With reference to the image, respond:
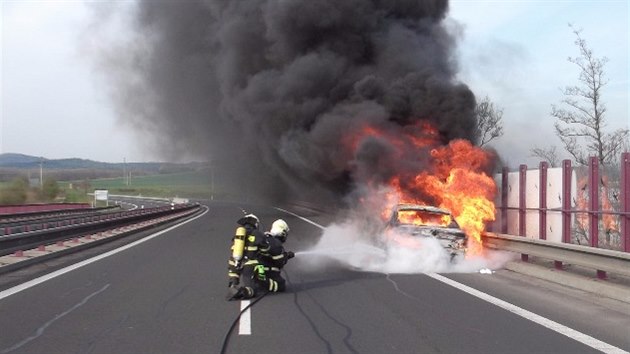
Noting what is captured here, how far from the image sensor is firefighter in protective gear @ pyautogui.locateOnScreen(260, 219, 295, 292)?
949cm

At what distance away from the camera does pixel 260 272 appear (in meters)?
9.63

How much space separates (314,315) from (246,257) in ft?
5.43

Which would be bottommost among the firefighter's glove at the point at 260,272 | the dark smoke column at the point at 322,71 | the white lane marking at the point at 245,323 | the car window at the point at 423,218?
the white lane marking at the point at 245,323

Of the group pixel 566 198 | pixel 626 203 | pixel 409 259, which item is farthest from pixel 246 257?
pixel 566 198

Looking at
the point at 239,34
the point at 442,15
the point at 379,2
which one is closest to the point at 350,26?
the point at 379,2

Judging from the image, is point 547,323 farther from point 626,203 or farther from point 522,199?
point 522,199

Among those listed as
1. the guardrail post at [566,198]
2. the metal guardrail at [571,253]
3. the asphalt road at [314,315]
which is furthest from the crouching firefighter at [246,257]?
the guardrail post at [566,198]

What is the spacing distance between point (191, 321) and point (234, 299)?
1.58m

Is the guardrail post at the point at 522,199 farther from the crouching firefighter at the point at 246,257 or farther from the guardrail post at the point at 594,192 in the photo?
the crouching firefighter at the point at 246,257

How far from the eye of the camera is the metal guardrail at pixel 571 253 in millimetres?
9031

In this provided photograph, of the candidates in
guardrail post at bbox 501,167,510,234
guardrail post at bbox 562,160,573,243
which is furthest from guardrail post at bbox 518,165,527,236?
guardrail post at bbox 562,160,573,243

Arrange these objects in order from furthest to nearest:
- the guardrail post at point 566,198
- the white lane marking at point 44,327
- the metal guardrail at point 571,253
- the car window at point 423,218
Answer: the car window at point 423,218 → the guardrail post at point 566,198 → the metal guardrail at point 571,253 → the white lane marking at point 44,327

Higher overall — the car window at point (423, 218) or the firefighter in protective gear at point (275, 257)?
the car window at point (423, 218)

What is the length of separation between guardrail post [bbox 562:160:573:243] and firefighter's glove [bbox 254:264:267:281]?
677cm
